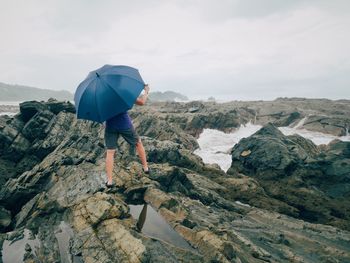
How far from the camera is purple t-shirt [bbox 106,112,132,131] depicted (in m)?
8.27

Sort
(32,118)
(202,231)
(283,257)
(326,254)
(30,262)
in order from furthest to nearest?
(32,118) < (326,254) < (283,257) < (202,231) < (30,262)

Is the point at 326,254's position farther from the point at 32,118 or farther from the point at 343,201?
the point at 32,118

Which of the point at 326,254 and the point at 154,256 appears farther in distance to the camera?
the point at 326,254

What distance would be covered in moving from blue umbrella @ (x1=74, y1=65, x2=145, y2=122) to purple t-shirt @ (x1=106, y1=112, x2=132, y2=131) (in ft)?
1.90

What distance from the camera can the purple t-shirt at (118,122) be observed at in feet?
27.1

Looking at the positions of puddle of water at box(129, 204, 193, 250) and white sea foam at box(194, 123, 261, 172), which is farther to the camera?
white sea foam at box(194, 123, 261, 172)

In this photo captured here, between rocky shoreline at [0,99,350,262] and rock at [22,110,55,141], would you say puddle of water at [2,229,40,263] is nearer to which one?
rocky shoreline at [0,99,350,262]

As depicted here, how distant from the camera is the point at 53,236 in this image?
7719mm

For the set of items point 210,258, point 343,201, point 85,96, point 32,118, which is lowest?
point 343,201

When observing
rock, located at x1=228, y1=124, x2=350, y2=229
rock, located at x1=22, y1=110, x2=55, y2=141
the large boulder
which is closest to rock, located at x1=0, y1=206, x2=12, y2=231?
rock, located at x1=22, y1=110, x2=55, y2=141

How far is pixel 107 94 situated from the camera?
747cm

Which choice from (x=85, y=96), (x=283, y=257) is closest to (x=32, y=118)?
(x=85, y=96)

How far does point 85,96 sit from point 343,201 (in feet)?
41.3

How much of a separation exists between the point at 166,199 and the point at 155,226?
1034mm
